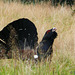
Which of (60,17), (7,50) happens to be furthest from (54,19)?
(7,50)

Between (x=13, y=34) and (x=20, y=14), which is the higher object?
(x=20, y=14)

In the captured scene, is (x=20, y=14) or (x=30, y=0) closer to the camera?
(x=20, y=14)

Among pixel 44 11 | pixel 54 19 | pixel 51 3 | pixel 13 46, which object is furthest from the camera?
pixel 51 3

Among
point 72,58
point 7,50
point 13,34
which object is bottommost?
point 72,58

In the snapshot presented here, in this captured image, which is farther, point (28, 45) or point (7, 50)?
point (28, 45)

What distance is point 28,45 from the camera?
12.5 ft

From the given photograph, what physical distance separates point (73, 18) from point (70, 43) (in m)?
2.95

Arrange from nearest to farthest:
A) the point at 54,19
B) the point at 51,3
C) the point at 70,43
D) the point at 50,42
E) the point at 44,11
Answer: the point at 50,42
the point at 70,43
the point at 54,19
the point at 44,11
the point at 51,3

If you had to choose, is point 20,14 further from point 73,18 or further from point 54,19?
point 73,18

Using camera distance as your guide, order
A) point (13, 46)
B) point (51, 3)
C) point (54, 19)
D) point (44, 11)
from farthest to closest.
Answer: point (51, 3)
point (44, 11)
point (54, 19)
point (13, 46)

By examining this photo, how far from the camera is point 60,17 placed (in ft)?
23.5

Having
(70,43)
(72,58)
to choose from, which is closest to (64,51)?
(72,58)

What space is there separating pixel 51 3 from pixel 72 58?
285 inches

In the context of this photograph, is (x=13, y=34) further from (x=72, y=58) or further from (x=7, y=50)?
(x=72, y=58)
